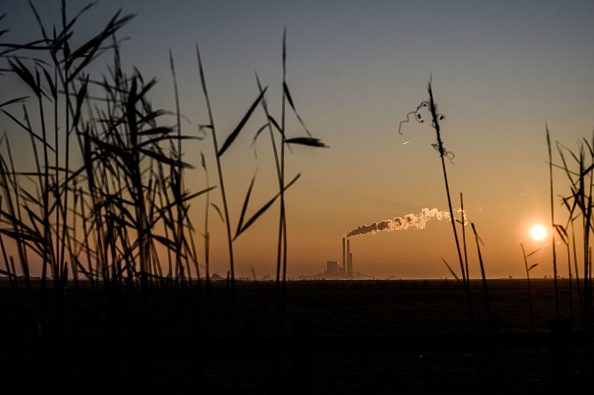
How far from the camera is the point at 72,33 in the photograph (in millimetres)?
3816

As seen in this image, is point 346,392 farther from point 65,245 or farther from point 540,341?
point 65,245

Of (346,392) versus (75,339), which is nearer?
(75,339)

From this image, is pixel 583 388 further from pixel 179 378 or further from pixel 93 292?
pixel 93 292

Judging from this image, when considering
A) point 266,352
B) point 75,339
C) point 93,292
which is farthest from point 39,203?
point 266,352

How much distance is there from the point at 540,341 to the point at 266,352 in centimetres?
187

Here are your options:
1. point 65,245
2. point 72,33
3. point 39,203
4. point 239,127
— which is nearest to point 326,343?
point 239,127

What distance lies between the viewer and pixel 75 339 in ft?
11.0

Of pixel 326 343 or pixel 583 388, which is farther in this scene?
pixel 583 388

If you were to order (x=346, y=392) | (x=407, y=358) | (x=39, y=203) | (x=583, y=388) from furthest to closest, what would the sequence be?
(x=407, y=358) → (x=346, y=392) → (x=583, y=388) → (x=39, y=203)

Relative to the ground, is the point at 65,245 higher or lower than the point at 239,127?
lower

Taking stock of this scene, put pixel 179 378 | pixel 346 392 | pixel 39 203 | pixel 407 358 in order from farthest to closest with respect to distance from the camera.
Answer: pixel 407 358
pixel 346 392
pixel 39 203
pixel 179 378

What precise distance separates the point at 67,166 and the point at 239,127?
109 centimetres

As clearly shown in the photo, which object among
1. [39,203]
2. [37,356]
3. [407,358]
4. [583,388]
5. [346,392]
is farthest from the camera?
[407,358]

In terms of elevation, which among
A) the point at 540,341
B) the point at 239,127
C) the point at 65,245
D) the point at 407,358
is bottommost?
the point at 407,358
